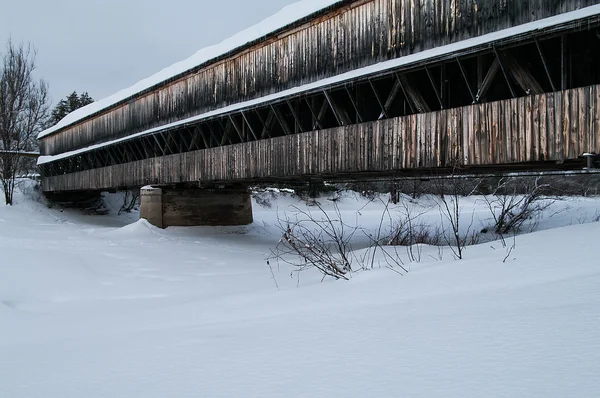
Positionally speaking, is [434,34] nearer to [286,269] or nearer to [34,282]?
[286,269]

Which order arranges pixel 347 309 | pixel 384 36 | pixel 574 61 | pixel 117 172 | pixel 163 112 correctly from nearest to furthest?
pixel 347 309 < pixel 574 61 < pixel 384 36 < pixel 163 112 < pixel 117 172

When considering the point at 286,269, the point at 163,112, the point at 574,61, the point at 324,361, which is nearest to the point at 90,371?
the point at 324,361

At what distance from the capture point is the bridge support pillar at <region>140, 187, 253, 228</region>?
52.5 feet

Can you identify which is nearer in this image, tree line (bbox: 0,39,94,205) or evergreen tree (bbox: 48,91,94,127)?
tree line (bbox: 0,39,94,205)

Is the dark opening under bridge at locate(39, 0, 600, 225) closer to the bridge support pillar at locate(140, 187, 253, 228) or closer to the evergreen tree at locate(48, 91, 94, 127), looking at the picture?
the bridge support pillar at locate(140, 187, 253, 228)

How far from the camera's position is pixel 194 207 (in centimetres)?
1653

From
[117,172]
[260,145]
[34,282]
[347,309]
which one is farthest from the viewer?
[117,172]

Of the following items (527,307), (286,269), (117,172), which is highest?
(117,172)

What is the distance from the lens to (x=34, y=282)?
6.76m

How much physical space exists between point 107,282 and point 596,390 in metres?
7.47

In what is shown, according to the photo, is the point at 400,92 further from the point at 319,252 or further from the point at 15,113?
the point at 15,113

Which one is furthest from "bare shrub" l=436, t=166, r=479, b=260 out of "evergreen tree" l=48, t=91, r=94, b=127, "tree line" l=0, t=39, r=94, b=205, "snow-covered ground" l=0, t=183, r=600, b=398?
"evergreen tree" l=48, t=91, r=94, b=127

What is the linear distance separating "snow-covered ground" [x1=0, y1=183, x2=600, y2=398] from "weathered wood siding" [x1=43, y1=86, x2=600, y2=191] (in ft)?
7.16

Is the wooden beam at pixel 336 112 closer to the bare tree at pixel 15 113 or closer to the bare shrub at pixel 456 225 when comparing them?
the bare shrub at pixel 456 225
